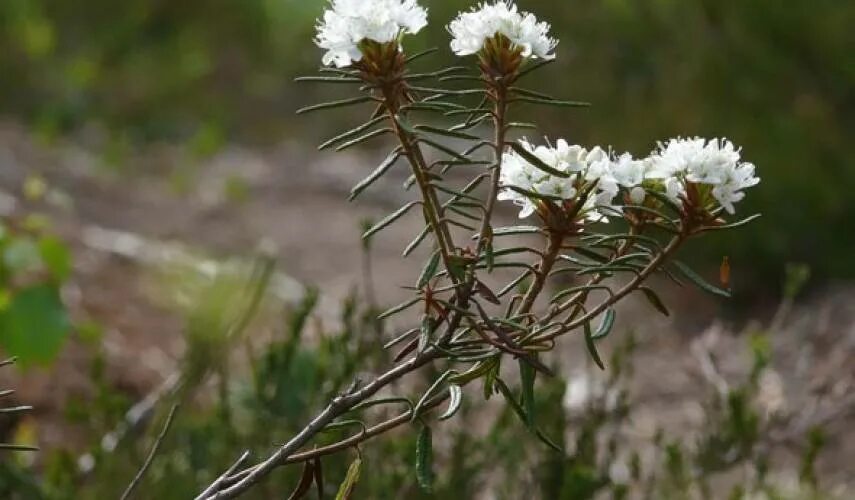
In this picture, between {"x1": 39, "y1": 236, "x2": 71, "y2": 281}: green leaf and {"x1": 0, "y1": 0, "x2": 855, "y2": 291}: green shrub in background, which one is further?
{"x1": 0, "y1": 0, "x2": 855, "y2": 291}: green shrub in background

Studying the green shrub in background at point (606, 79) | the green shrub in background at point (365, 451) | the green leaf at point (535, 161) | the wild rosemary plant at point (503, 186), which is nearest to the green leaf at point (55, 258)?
the green shrub in background at point (365, 451)

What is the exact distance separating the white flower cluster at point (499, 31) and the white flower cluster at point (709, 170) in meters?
0.15

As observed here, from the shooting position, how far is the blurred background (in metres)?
2.44

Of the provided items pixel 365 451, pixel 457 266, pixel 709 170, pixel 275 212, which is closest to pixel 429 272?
pixel 457 266

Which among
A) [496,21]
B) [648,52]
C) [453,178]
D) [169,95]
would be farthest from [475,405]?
[169,95]

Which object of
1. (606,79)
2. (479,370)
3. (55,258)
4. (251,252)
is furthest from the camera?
(606,79)

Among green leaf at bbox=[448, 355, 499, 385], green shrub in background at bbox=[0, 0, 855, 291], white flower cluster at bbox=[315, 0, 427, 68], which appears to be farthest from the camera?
green shrub in background at bbox=[0, 0, 855, 291]

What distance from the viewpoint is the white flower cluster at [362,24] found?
112 cm

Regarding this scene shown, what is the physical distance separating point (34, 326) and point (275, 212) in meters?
2.61

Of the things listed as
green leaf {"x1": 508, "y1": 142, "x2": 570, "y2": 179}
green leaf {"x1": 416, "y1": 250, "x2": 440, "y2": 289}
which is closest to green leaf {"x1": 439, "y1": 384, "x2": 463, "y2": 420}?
green leaf {"x1": 416, "y1": 250, "x2": 440, "y2": 289}

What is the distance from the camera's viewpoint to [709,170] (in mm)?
1138

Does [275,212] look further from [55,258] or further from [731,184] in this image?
[731,184]

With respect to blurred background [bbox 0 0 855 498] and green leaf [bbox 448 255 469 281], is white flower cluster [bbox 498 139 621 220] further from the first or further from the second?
blurred background [bbox 0 0 855 498]

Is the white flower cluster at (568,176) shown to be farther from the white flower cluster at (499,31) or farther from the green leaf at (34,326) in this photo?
the green leaf at (34,326)
